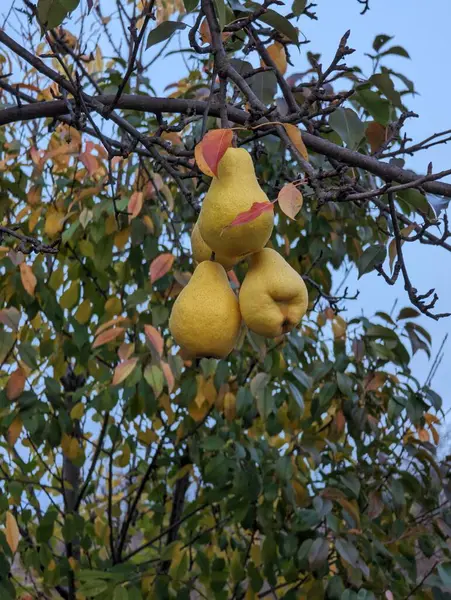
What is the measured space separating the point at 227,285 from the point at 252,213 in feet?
0.39

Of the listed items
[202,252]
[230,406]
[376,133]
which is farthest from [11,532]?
[376,133]

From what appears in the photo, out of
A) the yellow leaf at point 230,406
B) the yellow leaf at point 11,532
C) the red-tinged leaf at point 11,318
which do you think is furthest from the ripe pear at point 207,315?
the yellow leaf at point 230,406

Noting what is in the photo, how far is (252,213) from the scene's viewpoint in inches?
22.3

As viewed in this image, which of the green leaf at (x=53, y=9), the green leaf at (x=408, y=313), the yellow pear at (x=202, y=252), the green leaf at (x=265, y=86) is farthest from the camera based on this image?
the green leaf at (x=408, y=313)

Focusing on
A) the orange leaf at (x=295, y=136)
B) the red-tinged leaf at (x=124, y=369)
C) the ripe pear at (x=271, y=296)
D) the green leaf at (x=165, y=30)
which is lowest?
the ripe pear at (x=271, y=296)

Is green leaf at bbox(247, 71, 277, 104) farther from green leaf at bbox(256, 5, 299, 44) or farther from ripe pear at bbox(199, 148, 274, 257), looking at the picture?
ripe pear at bbox(199, 148, 274, 257)

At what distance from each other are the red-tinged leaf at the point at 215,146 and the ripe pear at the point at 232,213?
35 mm

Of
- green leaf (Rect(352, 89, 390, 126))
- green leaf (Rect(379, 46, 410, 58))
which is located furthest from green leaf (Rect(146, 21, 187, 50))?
green leaf (Rect(379, 46, 410, 58))

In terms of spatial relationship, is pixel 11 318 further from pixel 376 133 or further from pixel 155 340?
pixel 376 133

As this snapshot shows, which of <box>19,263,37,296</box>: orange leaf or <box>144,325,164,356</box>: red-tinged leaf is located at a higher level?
<box>19,263,37,296</box>: orange leaf

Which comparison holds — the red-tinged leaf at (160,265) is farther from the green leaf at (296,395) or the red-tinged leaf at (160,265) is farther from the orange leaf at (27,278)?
the green leaf at (296,395)

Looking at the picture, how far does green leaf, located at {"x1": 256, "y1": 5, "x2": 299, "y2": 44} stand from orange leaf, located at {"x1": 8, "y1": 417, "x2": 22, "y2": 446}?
0.86 meters

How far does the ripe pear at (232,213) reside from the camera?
0.61m

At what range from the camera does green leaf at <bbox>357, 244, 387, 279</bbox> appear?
0.90 meters
